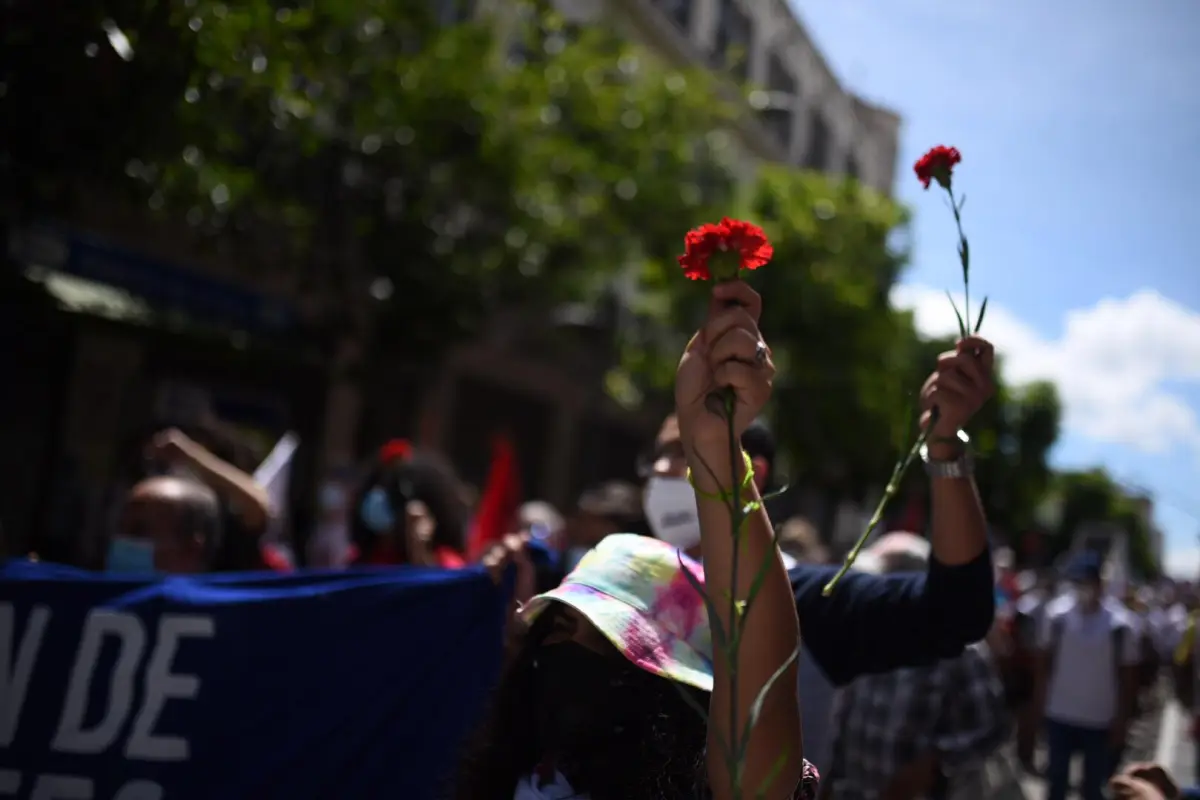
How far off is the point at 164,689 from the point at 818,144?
32.8 meters

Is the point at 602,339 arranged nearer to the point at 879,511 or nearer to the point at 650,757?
the point at 650,757

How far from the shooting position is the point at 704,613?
2156mm

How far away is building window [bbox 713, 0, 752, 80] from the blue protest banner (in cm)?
2445

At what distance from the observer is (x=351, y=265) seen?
11.3m

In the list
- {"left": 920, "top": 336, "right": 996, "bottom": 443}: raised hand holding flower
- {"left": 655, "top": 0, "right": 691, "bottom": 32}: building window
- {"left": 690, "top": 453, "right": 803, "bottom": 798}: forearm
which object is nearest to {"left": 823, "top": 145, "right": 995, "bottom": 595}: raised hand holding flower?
{"left": 920, "top": 336, "right": 996, "bottom": 443}: raised hand holding flower

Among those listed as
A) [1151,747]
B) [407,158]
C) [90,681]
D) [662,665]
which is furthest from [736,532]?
[1151,747]

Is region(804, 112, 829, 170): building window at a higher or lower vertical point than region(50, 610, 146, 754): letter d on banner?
higher

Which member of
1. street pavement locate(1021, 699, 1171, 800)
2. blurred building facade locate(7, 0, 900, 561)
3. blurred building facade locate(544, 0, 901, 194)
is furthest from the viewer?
blurred building facade locate(544, 0, 901, 194)

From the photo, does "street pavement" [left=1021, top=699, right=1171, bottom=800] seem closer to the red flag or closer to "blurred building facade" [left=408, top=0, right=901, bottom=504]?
the red flag

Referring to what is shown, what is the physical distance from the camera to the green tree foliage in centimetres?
568

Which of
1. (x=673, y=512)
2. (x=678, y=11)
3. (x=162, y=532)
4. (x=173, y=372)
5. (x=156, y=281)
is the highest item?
(x=678, y=11)

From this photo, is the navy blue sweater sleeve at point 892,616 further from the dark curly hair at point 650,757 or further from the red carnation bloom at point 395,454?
the red carnation bloom at point 395,454

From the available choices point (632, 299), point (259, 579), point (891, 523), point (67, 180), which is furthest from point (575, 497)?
point (259, 579)

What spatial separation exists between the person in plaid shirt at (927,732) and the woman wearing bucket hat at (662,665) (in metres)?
2.30
